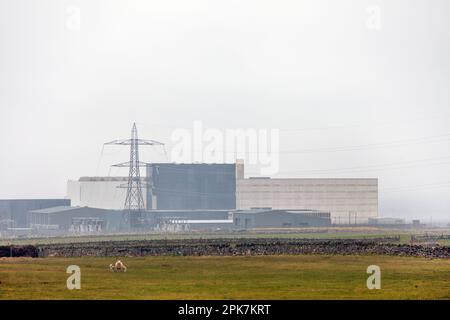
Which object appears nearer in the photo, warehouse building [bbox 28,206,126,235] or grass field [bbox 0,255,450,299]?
grass field [bbox 0,255,450,299]

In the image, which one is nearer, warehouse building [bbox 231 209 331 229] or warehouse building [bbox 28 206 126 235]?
warehouse building [bbox 231 209 331 229]

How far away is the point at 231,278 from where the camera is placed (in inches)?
2189

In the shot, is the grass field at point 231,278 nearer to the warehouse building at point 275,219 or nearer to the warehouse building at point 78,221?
the warehouse building at point 275,219

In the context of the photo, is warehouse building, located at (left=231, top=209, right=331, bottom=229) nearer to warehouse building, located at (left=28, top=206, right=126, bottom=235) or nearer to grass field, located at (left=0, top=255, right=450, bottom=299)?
warehouse building, located at (left=28, top=206, right=126, bottom=235)

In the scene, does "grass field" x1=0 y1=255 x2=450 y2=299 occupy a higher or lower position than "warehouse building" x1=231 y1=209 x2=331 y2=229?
lower

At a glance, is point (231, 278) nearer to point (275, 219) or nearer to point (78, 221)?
point (275, 219)

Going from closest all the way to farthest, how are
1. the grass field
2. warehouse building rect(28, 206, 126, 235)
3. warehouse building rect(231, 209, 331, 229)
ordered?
1. the grass field
2. warehouse building rect(231, 209, 331, 229)
3. warehouse building rect(28, 206, 126, 235)

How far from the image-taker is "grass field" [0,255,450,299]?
4666 cm

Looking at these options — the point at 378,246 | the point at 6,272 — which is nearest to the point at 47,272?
the point at 6,272

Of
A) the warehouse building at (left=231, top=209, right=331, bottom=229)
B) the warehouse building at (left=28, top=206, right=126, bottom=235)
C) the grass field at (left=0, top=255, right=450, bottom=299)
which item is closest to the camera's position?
the grass field at (left=0, top=255, right=450, bottom=299)

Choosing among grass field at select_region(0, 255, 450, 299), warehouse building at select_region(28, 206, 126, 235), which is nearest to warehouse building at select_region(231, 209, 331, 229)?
warehouse building at select_region(28, 206, 126, 235)
